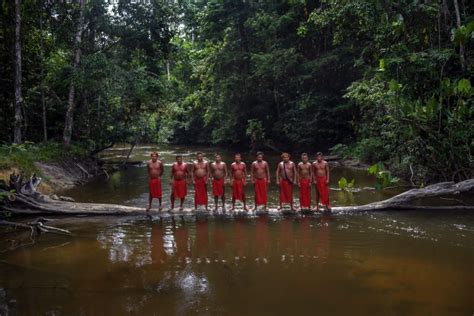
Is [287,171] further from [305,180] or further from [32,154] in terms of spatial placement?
[32,154]

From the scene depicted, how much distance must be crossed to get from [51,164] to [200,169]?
8516mm

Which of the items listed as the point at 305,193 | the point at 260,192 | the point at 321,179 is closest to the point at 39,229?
the point at 260,192

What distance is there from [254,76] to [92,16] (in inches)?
463

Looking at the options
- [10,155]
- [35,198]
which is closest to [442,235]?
[35,198]

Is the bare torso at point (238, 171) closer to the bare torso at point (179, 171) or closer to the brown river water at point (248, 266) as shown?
the brown river water at point (248, 266)

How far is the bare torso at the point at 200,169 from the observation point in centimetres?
1148

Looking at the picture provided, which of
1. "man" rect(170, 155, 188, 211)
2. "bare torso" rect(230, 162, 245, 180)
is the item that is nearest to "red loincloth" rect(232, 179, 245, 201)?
"bare torso" rect(230, 162, 245, 180)

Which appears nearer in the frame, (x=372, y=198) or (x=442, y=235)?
(x=442, y=235)

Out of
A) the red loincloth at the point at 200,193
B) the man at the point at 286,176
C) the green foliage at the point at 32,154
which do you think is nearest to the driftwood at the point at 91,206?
the red loincloth at the point at 200,193

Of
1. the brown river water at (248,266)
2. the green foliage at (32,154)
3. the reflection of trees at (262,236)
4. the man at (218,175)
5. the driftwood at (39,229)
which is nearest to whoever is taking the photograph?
the brown river water at (248,266)

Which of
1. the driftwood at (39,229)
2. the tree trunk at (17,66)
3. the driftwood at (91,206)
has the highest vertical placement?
the tree trunk at (17,66)

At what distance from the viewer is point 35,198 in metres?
11.3

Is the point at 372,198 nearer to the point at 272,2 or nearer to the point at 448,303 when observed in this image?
the point at 448,303

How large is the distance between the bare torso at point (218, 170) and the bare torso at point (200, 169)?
247 mm
